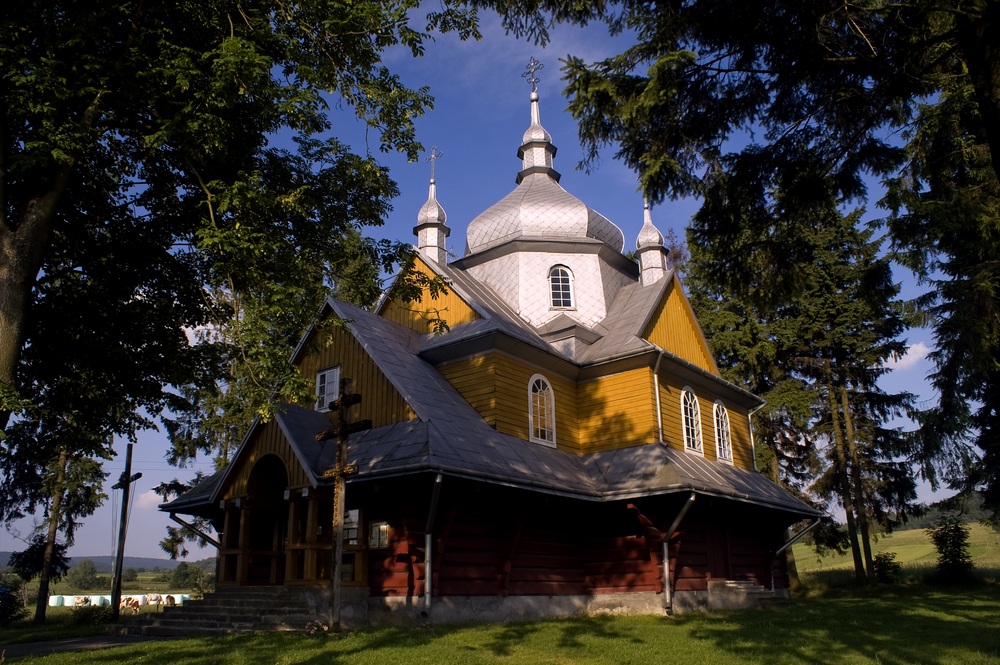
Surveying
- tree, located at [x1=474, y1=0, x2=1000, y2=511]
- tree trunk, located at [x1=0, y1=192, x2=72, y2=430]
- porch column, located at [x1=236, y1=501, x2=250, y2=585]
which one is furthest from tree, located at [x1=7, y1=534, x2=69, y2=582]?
tree, located at [x1=474, y1=0, x2=1000, y2=511]

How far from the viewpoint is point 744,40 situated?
7.77m

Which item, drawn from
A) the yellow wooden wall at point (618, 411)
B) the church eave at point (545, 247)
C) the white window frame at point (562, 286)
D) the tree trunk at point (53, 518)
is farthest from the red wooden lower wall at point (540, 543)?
the tree trunk at point (53, 518)

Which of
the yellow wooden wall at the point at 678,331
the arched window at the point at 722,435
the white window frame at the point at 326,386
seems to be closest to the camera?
the white window frame at the point at 326,386

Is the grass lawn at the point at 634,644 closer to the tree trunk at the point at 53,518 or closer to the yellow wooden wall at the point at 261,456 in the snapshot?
the yellow wooden wall at the point at 261,456

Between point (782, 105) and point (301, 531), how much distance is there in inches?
458

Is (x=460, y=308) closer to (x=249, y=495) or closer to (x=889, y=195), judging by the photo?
(x=249, y=495)

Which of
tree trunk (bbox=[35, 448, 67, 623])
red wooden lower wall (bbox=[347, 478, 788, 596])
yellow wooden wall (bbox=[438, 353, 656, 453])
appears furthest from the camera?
tree trunk (bbox=[35, 448, 67, 623])

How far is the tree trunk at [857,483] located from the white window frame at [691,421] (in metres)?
8.21

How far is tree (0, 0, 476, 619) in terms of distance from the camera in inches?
337

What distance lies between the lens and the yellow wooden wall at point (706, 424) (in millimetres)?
17844

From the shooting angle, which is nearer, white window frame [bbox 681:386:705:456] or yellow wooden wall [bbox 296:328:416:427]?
yellow wooden wall [bbox 296:328:416:427]

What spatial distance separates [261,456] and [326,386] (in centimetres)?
279

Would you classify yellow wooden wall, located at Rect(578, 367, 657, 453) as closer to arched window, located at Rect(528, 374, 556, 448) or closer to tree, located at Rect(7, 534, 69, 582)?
arched window, located at Rect(528, 374, 556, 448)

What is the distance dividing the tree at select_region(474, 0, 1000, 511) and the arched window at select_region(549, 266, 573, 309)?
11440mm
